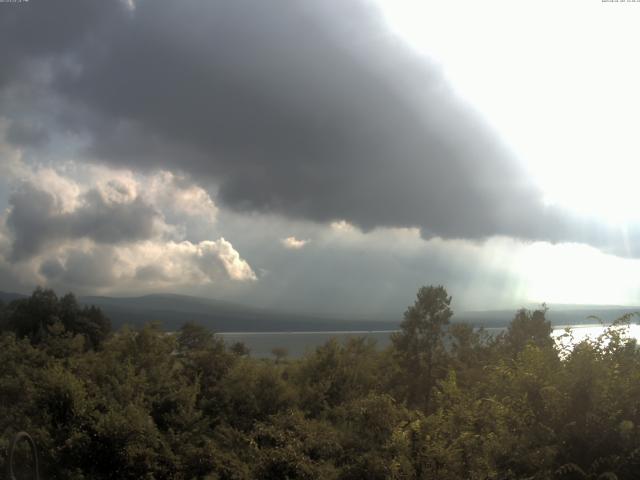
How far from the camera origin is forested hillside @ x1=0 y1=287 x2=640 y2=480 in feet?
24.7

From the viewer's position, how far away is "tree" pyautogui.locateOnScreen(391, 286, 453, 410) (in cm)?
2550

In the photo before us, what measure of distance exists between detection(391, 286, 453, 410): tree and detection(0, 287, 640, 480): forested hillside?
0.07 metres

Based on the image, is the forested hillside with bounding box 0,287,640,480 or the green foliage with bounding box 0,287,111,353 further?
the green foliage with bounding box 0,287,111,353

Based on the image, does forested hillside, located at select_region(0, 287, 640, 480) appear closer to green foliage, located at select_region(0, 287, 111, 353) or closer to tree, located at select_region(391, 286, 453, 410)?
tree, located at select_region(391, 286, 453, 410)

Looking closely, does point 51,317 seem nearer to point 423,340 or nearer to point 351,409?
point 423,340

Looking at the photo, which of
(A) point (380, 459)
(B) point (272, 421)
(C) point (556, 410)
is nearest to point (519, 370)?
(C) point (556, 410)

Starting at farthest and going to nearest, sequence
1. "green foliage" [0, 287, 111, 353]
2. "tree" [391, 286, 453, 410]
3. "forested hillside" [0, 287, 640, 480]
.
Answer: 1. "green foliage" [0, 287, 111, 353]
2. "tree" [391, 286, 453, 410]
3. "forested hillside" [0, 287, 640, 480]

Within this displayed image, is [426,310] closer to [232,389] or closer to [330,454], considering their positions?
[232,389]

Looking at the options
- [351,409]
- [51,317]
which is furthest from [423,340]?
[51,317]

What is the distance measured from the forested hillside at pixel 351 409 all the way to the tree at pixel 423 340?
0.22ft

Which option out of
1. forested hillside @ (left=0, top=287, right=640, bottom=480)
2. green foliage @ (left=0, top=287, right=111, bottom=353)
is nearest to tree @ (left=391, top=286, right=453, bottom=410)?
forested hillside @ (left=0, top=287, right=640, bottom=480)

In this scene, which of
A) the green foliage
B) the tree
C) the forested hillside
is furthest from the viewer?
the green foliage

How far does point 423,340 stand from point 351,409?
345 inches

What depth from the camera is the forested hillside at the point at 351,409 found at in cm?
752
